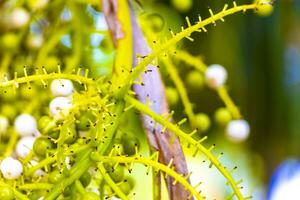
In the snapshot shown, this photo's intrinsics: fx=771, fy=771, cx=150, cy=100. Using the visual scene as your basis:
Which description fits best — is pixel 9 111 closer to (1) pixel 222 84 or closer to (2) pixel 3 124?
(2) pixel 3 124

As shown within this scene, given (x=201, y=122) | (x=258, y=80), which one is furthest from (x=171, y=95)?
(x=258, y=80)

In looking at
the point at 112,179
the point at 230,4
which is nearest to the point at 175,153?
the point at 112,179

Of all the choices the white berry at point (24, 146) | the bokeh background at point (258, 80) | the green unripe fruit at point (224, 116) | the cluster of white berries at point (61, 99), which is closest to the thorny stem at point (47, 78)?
the cluster of white berries at point (61, 99)

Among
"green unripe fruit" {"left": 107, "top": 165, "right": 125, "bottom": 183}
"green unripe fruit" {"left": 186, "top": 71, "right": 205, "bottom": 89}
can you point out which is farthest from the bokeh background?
"green unripe fruit" {"left": 107, "top": 165, "right": 125, "bottom": 183}

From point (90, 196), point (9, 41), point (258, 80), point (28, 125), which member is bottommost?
point (90, 196)

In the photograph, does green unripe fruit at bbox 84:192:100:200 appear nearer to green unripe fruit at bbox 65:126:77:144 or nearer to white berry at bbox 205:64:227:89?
green unripe fruit at bbox 65:126:77:144

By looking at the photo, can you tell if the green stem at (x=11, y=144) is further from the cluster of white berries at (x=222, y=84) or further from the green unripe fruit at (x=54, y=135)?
the cluster of white berries at (x=222, y=84)
